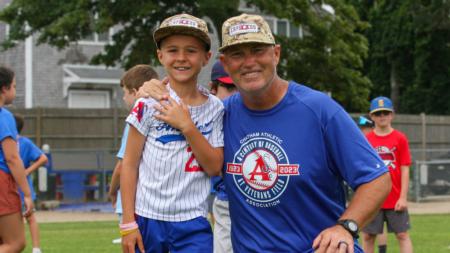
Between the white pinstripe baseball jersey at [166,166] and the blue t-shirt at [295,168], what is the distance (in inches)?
13.1

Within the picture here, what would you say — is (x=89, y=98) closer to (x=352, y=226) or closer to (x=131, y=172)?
(x=131, y=172)

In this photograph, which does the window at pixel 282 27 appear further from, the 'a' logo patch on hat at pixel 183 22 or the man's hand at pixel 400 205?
the 'a' logo patch on hat at pixel 183 22

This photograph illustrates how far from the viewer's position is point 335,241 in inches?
159

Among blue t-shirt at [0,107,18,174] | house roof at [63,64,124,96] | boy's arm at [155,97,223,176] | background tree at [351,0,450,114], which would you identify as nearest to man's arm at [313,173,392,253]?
boy's arm at [155,97,223,176]

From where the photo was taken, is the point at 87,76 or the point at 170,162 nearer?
the point at 170,162

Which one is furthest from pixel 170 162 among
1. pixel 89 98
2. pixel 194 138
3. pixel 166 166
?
pixel 89 98

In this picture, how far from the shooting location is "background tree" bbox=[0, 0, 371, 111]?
27109 mm

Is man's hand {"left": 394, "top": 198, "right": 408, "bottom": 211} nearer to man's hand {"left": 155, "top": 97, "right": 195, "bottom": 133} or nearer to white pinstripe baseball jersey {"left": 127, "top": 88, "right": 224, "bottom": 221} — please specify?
white pinstripe baseball jersey {"left": 127, "top": 88, "right": 224, "bottom": 221}

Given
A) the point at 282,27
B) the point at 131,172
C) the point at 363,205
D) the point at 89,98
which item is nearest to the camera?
the point at 363,205

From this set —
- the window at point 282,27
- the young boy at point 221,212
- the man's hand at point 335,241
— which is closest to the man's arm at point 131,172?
the man's hand at point 335,241

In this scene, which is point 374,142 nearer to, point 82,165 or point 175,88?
point 175,88

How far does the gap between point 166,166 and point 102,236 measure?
36.6 ft

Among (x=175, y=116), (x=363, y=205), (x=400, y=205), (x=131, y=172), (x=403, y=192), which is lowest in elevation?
(x=400, y=205)

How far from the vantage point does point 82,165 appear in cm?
2505
